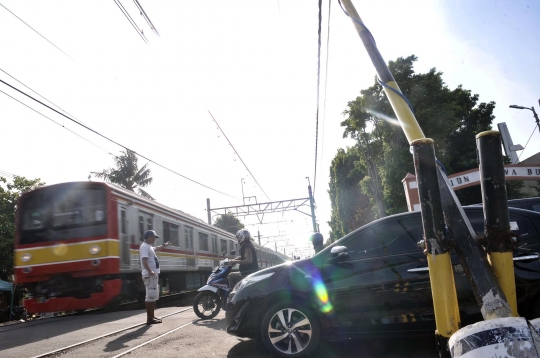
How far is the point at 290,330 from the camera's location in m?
4.45

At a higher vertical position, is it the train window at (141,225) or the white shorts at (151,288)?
the train window at (141,225)

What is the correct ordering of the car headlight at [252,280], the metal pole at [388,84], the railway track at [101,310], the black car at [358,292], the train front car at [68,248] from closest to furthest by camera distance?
the metal pole at [388,84]
the black car at [358,292]
the car headlight at [252,280]
the railway track at [101,310]
the train front car at [68,248]

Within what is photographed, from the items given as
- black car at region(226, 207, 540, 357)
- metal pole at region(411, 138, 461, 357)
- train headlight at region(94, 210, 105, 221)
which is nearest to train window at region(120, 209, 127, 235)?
train headlight at region(94, 210, 105, 221)

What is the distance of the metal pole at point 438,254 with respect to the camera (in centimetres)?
188

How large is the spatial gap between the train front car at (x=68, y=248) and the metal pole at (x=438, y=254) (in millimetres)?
9250

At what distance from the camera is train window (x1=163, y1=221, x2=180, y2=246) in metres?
14.3

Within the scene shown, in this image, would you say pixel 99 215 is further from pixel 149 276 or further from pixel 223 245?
pixel 223 245

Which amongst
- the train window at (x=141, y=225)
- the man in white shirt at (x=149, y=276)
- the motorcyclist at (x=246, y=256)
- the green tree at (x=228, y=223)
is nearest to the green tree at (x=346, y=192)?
the green tree at (x=228, y=223)

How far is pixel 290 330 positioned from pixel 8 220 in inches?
1147

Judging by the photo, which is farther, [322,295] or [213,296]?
[213,296]

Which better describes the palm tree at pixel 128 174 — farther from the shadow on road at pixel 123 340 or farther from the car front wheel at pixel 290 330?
the car front wheel at pixel 290 330

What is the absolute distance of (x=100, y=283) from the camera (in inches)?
388

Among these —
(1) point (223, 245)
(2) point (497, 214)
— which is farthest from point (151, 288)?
(1) point (223, 245)

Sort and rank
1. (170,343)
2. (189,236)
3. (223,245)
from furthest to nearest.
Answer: (223,245)
(189,236)
(170,343)
